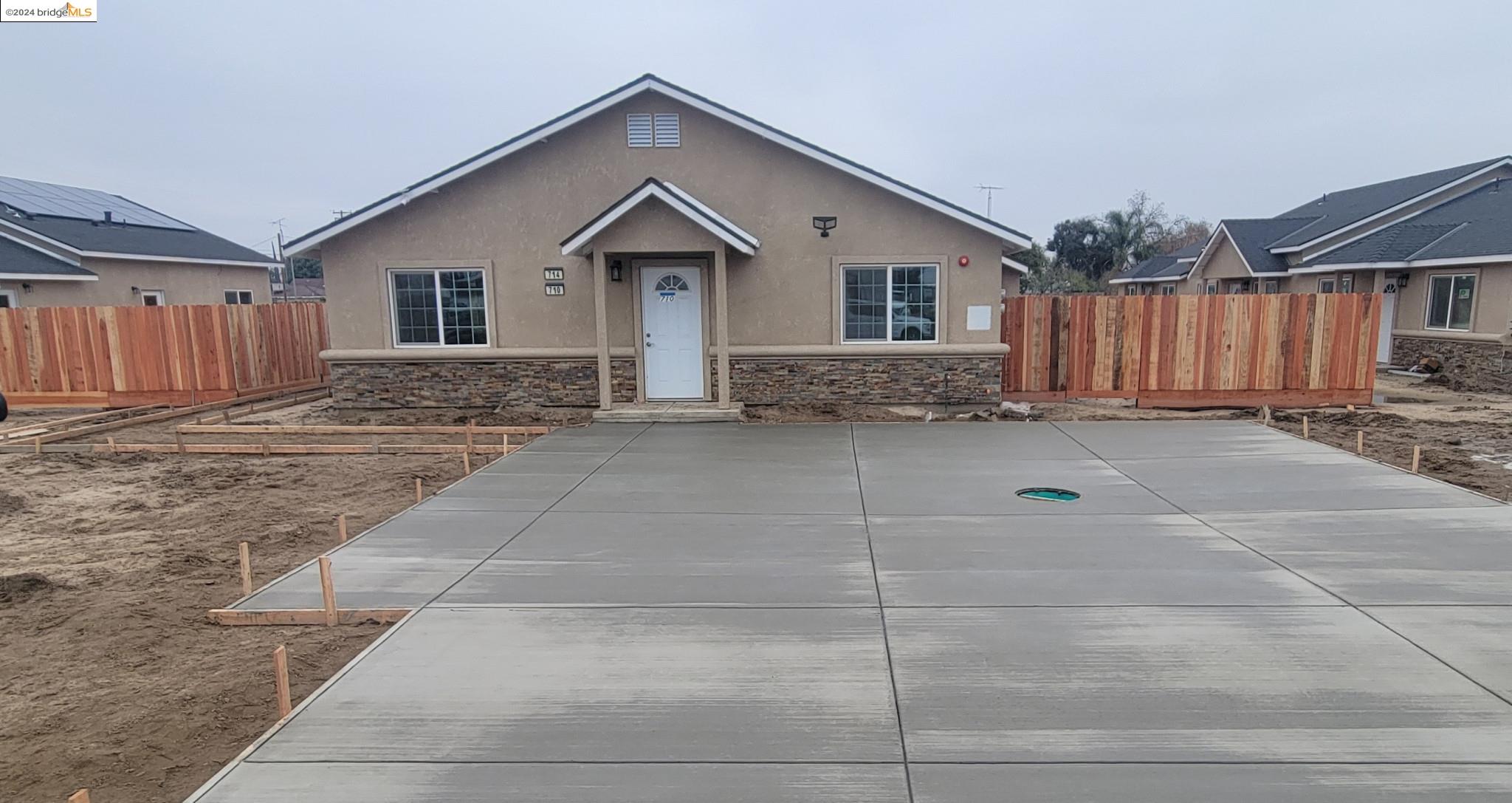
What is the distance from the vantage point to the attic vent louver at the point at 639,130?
13383 mm

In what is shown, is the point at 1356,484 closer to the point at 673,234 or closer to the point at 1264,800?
the point at 1264,800

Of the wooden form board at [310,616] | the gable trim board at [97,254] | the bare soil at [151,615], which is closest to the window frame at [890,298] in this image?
the bare soil at [151,615]

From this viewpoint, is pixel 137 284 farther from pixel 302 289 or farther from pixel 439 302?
pixel 302 289

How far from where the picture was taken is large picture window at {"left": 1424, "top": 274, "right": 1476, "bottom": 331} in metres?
18.0

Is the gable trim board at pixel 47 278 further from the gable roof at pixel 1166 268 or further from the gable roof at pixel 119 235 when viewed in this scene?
the gable roof at pixel 1166 268

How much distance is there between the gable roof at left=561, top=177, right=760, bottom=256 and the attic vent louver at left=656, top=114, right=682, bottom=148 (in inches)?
45.3

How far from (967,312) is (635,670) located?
10531 mm

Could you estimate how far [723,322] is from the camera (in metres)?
13.0

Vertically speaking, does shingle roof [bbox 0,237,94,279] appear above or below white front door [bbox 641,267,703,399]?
above

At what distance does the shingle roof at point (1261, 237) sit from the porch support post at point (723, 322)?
20.6 metres

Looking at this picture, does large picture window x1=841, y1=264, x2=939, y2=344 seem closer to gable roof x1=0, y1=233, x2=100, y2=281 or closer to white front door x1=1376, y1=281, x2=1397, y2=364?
white front door x1=1376, y1=281, x2=1397, y2=364

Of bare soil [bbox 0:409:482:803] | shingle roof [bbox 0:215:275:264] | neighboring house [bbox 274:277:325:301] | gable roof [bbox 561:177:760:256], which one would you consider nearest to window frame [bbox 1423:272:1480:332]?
gable roof [bbox 561:177:760:256]

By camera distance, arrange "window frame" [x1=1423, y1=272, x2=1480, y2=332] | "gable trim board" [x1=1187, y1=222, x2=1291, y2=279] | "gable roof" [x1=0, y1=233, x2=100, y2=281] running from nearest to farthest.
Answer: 1. "window frame" [x1=1423, y1=272, x2=1480, y2=332]
2. "gable roof" [x1=0, y1=233, x2=100, y2=281]
3. "gable trim board" [x1=1187, y1=222, x2=1291, y2=279]

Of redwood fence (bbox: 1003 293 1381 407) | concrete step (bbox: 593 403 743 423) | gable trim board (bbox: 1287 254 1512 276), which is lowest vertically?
concrete step (bbox: 593 403 743 423)
